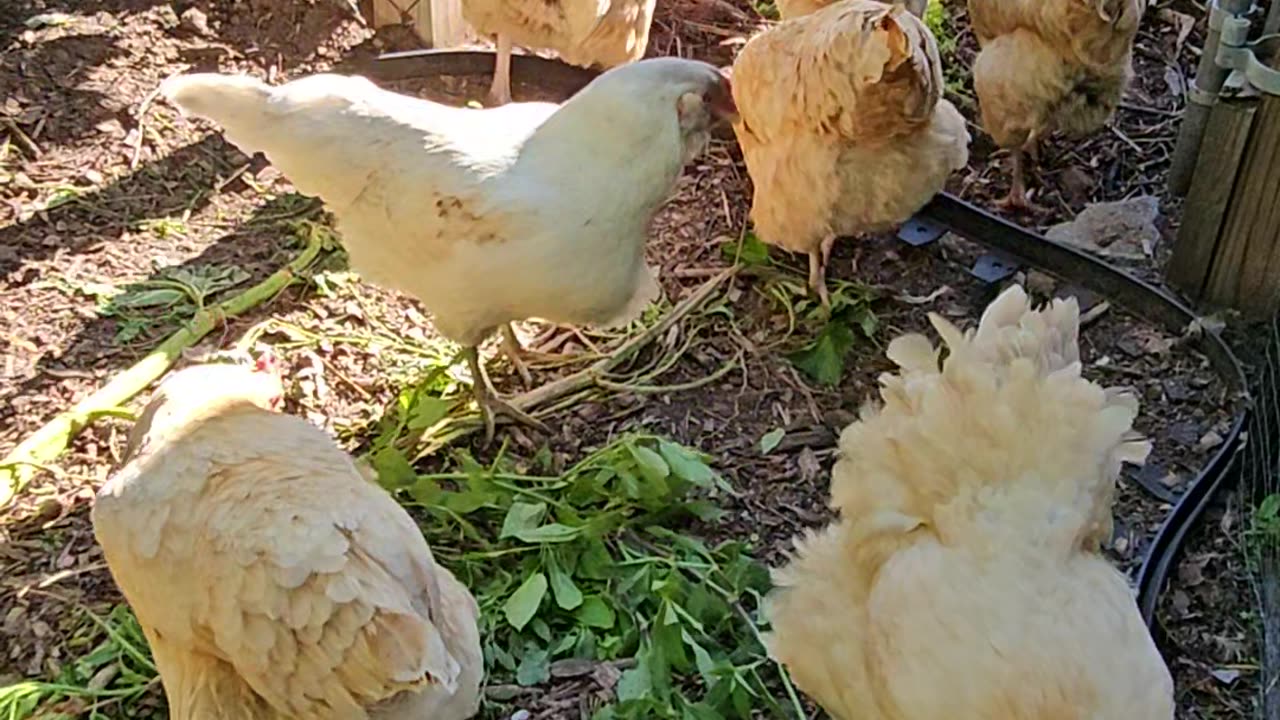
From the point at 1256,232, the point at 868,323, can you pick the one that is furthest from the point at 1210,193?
the point at 868,323

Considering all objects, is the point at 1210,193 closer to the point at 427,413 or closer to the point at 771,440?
the point at 771,440

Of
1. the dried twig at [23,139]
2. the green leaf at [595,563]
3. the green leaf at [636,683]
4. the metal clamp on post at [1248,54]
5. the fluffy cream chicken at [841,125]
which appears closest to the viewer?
the green leaf at [636,683]

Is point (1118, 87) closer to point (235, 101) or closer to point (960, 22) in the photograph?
point (960, 22)

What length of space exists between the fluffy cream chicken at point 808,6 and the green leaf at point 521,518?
2046 millimetres

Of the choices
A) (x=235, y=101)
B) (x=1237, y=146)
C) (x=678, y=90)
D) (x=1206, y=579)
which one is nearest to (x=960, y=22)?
(x=1237, y=146)

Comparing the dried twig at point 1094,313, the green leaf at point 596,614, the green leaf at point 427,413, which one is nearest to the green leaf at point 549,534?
the green leaf at point 596,614

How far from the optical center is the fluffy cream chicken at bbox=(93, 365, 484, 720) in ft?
7.30

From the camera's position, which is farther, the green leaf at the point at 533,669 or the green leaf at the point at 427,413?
the green leaf at the point at 427,413

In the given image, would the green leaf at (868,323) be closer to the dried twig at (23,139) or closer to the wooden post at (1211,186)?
the wooden post at (1211,186)

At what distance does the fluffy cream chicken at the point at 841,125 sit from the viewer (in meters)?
3.56

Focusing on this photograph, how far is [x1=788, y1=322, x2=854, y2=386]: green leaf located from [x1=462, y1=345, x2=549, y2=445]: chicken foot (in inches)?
33.8

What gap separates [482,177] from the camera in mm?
3152

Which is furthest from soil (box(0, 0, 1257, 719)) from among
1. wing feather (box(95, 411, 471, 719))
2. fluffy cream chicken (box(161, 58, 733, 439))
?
wing feather (box(95, 411, 471, 719))

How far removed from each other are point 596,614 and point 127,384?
63.7 inches
